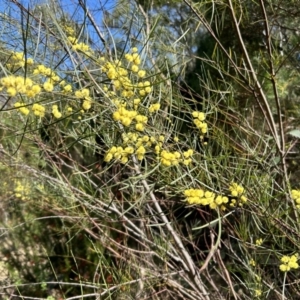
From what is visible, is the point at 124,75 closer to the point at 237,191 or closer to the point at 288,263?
the point at 237,191

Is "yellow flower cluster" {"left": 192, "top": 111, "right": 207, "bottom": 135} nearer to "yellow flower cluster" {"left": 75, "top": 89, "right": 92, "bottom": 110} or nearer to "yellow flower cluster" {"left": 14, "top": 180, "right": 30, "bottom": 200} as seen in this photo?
"yellow flower cluster" {"left": 75, "top": 89, "right": 92, "bottom": 110}

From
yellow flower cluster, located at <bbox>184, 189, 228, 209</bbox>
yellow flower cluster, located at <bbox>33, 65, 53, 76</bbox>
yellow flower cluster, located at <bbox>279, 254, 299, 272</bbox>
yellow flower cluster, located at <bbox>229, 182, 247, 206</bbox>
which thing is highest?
yellow flower cluster, located at <bbox>33, 65, 53, 76</bbox>

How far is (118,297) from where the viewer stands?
4.96 feet

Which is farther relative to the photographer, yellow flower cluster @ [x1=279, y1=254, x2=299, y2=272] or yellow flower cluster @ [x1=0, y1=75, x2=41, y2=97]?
yellow flower cluster @ [x1=279, y1=254, x2=299, y2=272]

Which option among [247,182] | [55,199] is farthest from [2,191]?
[247,182]

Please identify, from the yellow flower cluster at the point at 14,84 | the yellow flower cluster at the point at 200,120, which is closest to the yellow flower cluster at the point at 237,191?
the yellow flower cluster at the point at 200,120

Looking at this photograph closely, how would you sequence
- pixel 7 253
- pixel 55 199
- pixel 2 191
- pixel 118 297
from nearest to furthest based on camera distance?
pixel 118 297 → pixel 55 199 → pixel 2 191 → pixel 7 253

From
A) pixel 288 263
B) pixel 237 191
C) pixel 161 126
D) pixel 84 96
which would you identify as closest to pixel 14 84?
pixel 84 96

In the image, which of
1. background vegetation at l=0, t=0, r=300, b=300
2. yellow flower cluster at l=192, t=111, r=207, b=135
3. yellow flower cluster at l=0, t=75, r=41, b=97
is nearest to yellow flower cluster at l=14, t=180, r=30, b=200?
background vegetation at l=0, t=0, r=300, b=300

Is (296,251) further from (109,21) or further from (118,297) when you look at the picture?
(109,21)

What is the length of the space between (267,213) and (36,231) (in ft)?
9.02

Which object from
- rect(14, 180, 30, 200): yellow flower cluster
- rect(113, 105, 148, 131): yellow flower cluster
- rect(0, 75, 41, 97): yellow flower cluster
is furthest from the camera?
rect(14, 180, 30, 200): yellow flower cluster

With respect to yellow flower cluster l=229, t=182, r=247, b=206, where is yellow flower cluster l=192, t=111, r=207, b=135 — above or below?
above

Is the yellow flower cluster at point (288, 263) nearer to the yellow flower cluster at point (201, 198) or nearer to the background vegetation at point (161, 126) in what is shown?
the background vegetation at point (161, 126)
